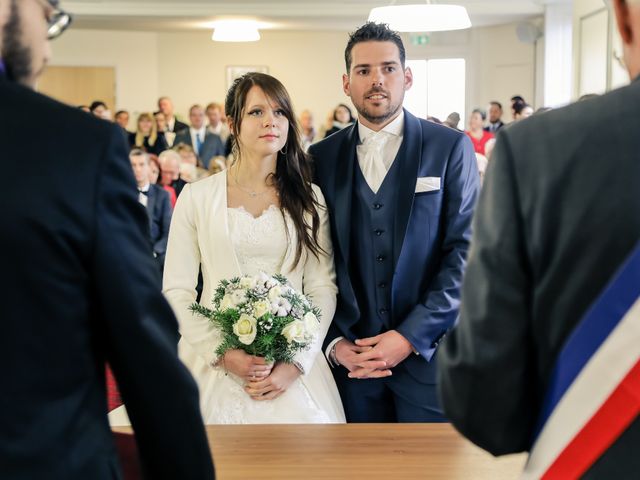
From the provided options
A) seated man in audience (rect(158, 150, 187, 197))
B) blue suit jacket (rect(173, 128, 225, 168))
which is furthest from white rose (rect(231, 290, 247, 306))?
blue suit jacket (rect(173, 128, 225, 168))

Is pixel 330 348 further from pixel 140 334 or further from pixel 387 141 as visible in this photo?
pixel 140 334

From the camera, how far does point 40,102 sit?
3.64 feet

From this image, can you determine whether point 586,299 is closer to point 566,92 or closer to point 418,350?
point 418,350

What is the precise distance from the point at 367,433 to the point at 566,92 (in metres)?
13.9

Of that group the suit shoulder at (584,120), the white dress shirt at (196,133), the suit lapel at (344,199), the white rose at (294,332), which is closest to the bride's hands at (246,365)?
the white rose at (294,332)

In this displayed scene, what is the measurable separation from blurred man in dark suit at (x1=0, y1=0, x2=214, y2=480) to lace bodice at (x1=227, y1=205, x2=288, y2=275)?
191 centimetres

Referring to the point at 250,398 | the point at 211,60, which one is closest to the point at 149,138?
the point at 211,60

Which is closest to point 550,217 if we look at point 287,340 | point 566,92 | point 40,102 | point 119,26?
point 40,102

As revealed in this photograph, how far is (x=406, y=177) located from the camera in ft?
10.1

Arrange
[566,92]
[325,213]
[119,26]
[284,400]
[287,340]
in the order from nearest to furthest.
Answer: [287,340] < [284,400] < [325,213] < [566,92] < [119,26]

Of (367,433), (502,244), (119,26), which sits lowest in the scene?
(367,433)

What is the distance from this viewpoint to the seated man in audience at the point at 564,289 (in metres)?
1.11

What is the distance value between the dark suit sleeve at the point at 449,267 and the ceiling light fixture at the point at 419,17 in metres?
2.64

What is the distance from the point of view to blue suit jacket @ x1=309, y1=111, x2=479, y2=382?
304cm
